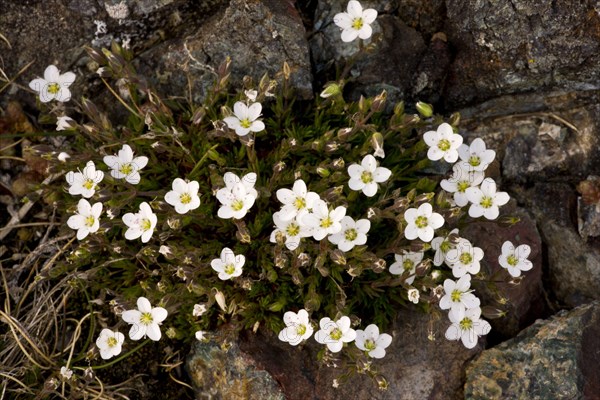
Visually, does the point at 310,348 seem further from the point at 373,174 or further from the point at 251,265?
the point at 373,174

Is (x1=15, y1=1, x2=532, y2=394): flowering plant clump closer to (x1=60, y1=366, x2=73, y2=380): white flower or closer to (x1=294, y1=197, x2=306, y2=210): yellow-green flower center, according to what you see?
(x1=294, y1=197, x2=306, y2=210): yellow-green flower center

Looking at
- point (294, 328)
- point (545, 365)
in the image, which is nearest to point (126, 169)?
point (294, 328)

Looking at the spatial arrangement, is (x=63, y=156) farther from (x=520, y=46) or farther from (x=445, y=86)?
(x=520, y=46)

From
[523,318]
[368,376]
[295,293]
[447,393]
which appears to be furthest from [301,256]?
[523,318]

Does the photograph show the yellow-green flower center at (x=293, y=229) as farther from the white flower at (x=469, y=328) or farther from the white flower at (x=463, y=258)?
the white flower at (x=469, y=328)

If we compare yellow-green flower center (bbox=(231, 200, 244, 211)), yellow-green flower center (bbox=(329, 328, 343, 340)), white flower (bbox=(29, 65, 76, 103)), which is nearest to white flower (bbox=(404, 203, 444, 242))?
yellow-green flower center (bbox=(329, 328, 343, 340))

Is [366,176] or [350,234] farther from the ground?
[366,176]

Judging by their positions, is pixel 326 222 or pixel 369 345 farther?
pixel 369 345

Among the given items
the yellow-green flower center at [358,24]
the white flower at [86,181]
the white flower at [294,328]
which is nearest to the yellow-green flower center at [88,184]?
the white flower at [86,181]
